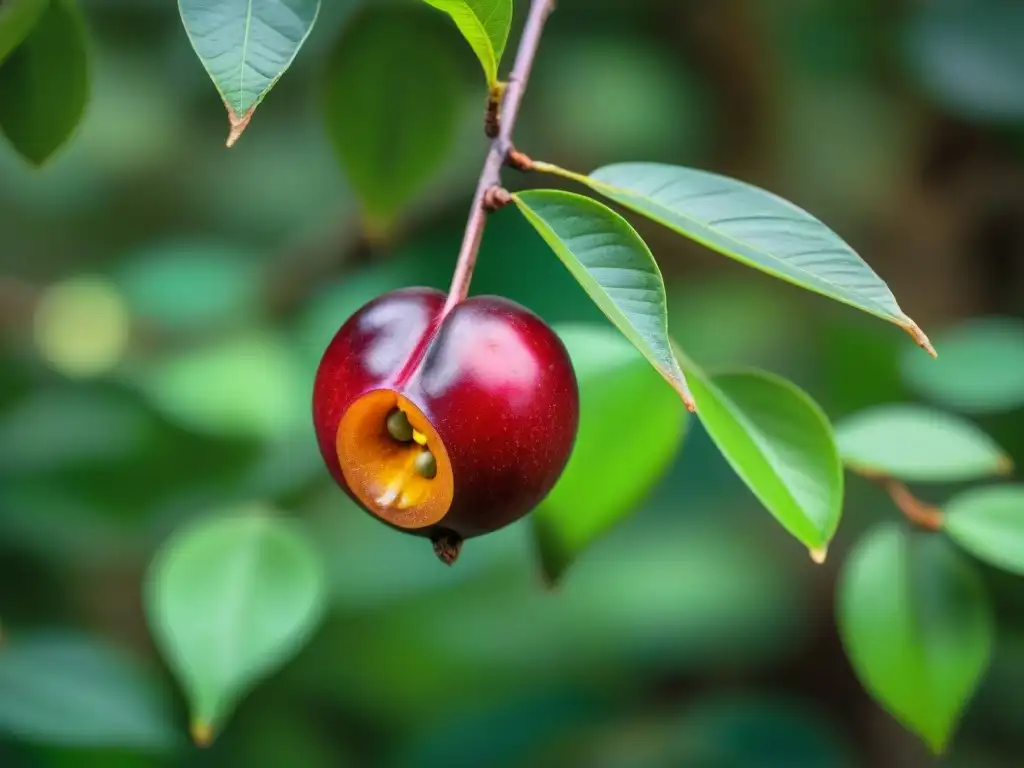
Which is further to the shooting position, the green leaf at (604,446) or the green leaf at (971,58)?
the green leaf at (971,58)

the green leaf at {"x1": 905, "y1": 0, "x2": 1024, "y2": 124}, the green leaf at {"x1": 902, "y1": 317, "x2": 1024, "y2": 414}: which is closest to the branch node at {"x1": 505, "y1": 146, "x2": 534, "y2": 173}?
the green leaf at {"x1": 902, "y1": 317, "x2": 1024, "y2": 414}

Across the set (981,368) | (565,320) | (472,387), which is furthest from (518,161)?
(565,320)

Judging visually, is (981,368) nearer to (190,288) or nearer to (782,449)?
(782,449)

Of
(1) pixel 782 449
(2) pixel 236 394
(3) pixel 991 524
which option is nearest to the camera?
(1) pixel 782 449

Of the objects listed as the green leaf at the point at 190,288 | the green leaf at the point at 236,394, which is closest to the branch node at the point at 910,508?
the green leaf at the point at 236,394

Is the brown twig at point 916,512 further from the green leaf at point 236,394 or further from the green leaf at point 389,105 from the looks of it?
the green leaf at point 236,394

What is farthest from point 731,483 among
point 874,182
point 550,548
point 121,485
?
point 550,548

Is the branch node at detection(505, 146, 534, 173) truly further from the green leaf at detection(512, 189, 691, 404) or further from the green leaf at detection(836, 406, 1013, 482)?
the green leaf at detection(836, 406, 1013, 482)
